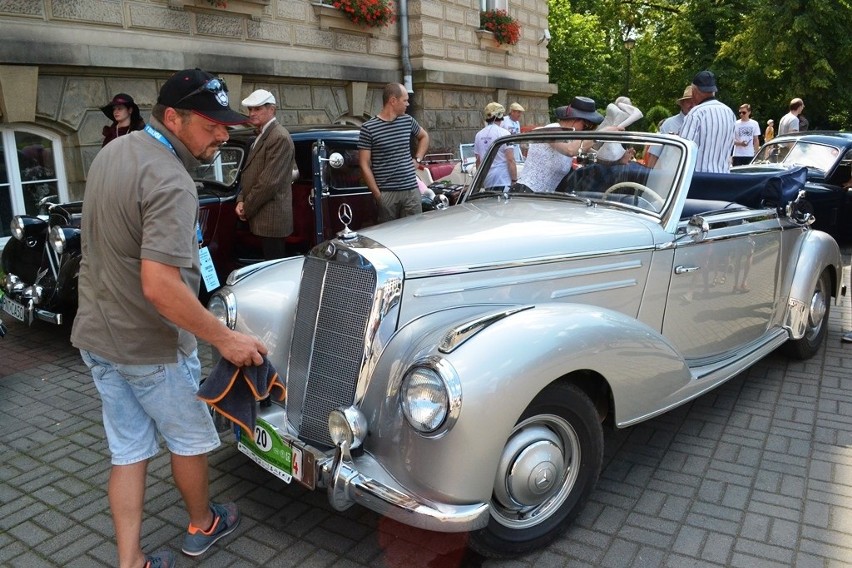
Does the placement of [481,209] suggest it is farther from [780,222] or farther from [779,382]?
[779,382]

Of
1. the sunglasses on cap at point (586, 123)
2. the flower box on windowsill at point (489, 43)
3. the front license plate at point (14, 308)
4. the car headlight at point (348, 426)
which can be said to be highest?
the flower box on windowsill at point (489, 43)

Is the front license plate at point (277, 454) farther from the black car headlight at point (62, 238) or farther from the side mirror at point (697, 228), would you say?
the black car headlight at point (62, 238)

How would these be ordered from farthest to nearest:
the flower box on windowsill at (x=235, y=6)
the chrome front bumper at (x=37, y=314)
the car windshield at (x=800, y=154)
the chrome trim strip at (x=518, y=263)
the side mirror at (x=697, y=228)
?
1. the car windshield at (x=800, y=154)
2. the flower box on windowsill at (x=235, y=6)
3. the chrome front bumper at (x=37, y=314)
4. the side mirror at (x=697, y=228)
5. the chrome trim strip at (x=518, y=263)

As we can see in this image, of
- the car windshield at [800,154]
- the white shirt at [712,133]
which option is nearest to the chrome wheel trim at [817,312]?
the white shirt at [712,133]

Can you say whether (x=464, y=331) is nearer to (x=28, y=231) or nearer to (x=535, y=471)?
(x=535, y=471)

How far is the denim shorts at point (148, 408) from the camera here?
242 centimetres

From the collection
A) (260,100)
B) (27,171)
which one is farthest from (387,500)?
(27,171)

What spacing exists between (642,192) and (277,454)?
2.32m

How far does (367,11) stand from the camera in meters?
11.0

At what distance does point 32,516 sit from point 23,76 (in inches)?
226

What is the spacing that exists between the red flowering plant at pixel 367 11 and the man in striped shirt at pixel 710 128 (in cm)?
678

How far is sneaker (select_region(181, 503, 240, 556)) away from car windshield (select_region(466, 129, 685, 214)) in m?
2.34

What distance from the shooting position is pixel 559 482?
2.74 meters

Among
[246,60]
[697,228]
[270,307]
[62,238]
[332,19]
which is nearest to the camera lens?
[270,307]
